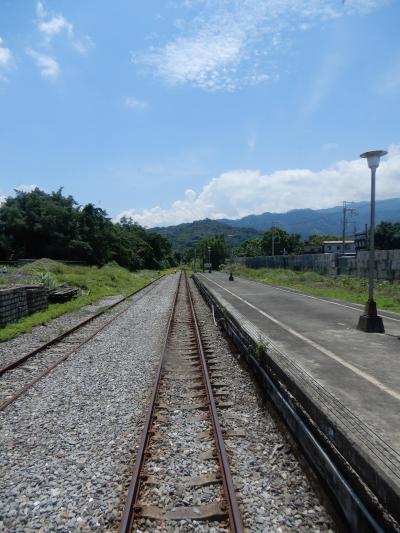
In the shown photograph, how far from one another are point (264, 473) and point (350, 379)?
2.43 meters

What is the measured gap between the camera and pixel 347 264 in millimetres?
34594

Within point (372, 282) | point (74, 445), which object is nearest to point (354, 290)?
point (372, 282)

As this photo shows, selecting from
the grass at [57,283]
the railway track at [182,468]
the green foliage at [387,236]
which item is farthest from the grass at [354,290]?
the green foliage at [387,236]

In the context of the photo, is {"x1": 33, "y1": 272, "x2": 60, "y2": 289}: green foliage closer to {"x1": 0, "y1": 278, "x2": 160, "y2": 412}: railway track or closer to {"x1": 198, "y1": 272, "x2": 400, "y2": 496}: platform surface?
{"x1": 0, "y1": 278, "x2": 160, "y2": 412}: railway track

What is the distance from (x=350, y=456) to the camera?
4.26 meters

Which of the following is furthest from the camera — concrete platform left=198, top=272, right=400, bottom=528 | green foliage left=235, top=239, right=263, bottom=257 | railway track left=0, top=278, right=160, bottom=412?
green foliage left=235, top=239, right=263, bottom=257

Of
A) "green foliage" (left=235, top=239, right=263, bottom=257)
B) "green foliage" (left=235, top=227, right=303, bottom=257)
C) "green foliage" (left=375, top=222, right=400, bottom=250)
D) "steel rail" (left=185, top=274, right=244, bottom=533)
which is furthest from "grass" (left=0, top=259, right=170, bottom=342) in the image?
"green foliage" (left=235, top=239, right=263, bottom=257)

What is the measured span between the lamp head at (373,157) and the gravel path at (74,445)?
7139mm

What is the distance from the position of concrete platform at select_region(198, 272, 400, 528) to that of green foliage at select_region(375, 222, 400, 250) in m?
83.2

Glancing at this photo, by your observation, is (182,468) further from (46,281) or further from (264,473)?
(46,281)

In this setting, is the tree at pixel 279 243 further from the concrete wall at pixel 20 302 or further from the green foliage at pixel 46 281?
the concrete wall at pixel 20 302

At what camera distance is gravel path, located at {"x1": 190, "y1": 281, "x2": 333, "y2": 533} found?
4102 mm

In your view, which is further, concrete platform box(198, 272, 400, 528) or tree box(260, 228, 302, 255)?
tree box(260, 228, 302, 255)

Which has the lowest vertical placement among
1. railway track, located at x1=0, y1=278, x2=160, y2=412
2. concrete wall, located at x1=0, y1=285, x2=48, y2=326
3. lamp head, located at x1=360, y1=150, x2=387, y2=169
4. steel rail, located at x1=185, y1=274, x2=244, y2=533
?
railway track, located at x1=0, y1=278, x2=160, y2=412
